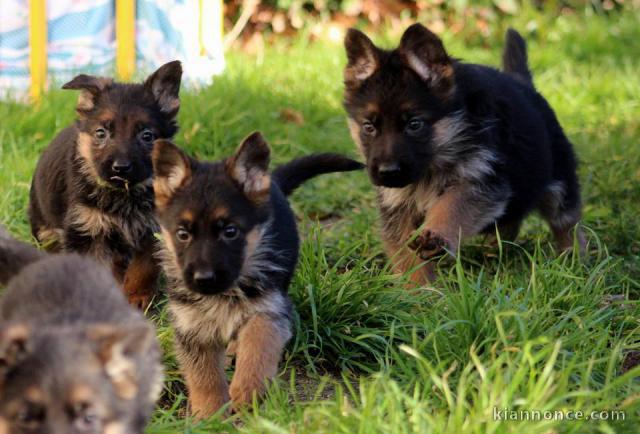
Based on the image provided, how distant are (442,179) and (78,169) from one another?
5.48 ft

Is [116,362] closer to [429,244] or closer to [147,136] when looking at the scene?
[429,244]

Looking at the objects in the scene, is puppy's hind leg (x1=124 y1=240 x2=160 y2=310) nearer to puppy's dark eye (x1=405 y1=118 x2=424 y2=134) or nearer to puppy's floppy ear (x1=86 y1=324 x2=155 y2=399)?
puppy's dark eye (x1=405 y1=118 x2=424 y2=134)

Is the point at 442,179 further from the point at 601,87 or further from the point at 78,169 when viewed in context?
the point at 601,87

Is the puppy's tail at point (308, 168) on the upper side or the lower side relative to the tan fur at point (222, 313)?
upper

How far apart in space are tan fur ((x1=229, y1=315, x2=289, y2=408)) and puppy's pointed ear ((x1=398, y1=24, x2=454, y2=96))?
1.52 meters

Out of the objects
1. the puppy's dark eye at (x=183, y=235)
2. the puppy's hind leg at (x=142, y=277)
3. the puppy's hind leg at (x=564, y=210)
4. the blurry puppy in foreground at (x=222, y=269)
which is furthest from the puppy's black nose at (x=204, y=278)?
the puppy's hind leg at (x=564, y=210)

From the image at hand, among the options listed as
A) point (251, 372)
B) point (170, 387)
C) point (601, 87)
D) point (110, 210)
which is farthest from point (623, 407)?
point (601, 87)

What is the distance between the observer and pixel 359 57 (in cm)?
468

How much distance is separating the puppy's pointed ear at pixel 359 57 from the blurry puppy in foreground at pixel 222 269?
110 centimetres

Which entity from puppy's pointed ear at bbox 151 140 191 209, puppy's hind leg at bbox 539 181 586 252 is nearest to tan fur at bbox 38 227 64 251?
puppy's pointed ear at bbox 151 140 191 209

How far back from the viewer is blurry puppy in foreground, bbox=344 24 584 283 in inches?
179

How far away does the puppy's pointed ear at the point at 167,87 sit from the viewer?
4.67 metres

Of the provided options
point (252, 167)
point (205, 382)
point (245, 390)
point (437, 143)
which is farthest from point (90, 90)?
point (245, 390)

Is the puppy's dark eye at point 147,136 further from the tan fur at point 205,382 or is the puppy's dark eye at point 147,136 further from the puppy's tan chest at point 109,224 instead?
the tan fur at point 205,382
